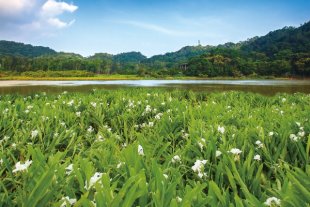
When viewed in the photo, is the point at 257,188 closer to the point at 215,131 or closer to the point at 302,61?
the point at 215,131

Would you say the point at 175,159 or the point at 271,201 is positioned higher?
the point at 271,201

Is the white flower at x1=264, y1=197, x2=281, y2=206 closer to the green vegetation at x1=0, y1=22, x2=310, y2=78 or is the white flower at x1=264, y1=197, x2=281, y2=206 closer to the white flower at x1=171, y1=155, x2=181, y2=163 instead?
the white flower at x1=171, y1=155, x2=181, y2=163

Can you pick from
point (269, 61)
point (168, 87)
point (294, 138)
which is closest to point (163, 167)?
point (294, 138)

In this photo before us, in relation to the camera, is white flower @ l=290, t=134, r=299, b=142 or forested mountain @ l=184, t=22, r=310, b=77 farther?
forested mountain @ l=184, t=22, r=310, b=77

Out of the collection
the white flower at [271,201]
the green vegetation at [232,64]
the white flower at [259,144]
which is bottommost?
the green vegetation at [232,64]

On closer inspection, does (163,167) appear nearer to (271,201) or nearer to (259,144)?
(271,201)

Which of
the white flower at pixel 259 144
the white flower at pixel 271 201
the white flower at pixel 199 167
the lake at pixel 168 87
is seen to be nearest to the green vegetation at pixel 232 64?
the lake at pixel 168 87

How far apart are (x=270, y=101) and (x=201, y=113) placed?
4447 mm

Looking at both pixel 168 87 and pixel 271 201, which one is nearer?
pixel 271 201

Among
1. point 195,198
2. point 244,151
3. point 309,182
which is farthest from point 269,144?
point 195,198

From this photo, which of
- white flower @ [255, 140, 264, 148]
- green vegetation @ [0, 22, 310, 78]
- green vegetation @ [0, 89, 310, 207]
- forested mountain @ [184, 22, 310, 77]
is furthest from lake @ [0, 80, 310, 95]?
green vegetation @ [0, 22, 310, 78]

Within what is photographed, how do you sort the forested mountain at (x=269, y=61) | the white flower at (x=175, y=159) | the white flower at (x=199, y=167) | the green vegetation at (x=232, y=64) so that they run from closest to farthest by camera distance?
the white flower at (x=199, y=167) → the white flower at (x=175, y=159) → the forested mountain at (x=269, y=61) → the green vegetation at (x=232, y=64)

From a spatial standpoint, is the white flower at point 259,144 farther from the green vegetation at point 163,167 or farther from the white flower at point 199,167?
the white flower at point 199,167

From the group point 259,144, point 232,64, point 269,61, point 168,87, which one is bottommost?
point 232,64
